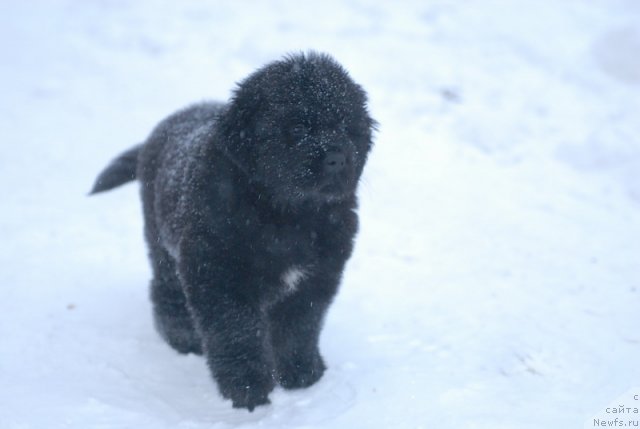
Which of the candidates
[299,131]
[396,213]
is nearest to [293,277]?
[299,131]

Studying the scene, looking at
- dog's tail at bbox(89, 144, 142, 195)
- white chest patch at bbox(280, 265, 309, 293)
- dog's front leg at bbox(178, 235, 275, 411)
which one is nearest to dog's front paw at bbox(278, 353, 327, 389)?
dog's front leg at bbox(178, 235, 275, 411)

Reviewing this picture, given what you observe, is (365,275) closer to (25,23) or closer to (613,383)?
(613,383)

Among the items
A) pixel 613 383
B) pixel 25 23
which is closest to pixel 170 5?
pixel 25 23

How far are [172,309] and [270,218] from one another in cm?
128

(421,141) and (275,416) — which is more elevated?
(275,416)

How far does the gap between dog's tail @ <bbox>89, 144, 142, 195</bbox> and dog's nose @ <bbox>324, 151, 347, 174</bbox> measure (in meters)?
2.07

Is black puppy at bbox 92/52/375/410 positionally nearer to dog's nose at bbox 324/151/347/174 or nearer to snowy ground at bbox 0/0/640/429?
dog's nose at bbox 324/151/347/174

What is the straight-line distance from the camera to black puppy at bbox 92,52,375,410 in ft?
10.9

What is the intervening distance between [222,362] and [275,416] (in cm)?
40

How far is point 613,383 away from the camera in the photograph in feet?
11.8

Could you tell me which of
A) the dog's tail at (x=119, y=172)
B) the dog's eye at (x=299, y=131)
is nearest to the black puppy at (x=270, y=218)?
the dog's eye at (x=299, y=131)

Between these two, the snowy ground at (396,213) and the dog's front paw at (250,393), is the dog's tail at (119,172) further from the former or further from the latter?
the dog's front paw at (250,393)

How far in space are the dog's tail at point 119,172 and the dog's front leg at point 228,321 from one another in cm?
141

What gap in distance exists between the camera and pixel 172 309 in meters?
4.38
